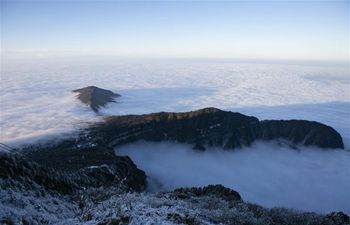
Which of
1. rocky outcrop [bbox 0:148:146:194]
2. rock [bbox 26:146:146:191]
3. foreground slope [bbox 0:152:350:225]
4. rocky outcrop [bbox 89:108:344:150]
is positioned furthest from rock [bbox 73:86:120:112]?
foreground slope [bbox 0:152:350:225]

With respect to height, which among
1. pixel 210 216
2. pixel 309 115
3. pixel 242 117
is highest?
pixel 210 216

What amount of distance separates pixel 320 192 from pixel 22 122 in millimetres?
96099

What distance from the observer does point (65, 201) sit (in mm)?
17906

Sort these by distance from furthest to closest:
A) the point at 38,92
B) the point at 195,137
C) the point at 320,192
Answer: the point at 38,92
the point at 195,137
the point at 320,192

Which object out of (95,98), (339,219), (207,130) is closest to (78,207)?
(339,219)

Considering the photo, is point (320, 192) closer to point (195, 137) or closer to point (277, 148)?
point (277, 148)

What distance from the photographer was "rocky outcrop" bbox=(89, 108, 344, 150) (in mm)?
87875

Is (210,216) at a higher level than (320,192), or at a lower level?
higher

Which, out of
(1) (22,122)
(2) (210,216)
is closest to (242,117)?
(1) (22,122)

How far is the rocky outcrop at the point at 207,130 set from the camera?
288 ft

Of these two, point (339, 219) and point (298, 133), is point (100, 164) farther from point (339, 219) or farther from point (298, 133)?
point (298, 133)

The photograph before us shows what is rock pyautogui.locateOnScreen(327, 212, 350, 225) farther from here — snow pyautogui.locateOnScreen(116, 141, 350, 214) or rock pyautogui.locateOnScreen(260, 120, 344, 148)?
rock pyautogui.locateOnScreen(260, 120, 344, 148)

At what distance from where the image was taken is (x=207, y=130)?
3627 inches

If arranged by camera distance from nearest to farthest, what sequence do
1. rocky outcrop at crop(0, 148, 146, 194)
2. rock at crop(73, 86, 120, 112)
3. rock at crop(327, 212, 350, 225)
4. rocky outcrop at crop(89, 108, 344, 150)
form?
rocky outcrop at crop(0, 148, 146, 194)
rock at crop(327, 212, 350, 225)
rocky outcrop at crop(89, 108, 344, 150)
rock at crop(73, 86, 120, 112)
